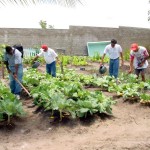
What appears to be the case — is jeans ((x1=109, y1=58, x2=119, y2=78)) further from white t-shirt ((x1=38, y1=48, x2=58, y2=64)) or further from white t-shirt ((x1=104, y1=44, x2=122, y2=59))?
white t-shirt ((x1=38, y1=48, x2=58, y2=64))

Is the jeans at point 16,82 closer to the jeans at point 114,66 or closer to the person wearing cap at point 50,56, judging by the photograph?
the person wearing cap at point 50,56

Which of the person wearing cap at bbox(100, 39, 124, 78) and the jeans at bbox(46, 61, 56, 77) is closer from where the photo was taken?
the person wearing cap at bbox(100, 39, 124, 78)

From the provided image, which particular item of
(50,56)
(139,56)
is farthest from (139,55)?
(50,56)

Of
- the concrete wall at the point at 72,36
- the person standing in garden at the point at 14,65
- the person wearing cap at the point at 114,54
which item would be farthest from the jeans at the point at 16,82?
the concrete wall at the point at 72,36

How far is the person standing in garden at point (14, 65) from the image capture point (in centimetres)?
821

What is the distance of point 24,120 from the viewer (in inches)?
253

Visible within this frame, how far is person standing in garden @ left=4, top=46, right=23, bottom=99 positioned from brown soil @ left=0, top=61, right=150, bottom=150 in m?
1.79

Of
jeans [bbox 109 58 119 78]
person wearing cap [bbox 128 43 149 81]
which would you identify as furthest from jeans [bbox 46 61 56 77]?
person wearing cap [bbox 128 43 149 81]

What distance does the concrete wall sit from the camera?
1958 cm

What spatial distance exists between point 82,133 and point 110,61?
537 centimetres

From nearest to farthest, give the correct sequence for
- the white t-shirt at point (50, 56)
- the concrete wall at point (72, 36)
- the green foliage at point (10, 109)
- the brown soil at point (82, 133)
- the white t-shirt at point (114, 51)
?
1. the brown soil at point (82, 133)
2. the green foliage at point (10, 109)
3. the white t-shirt at point (114, 51)
4. the white t-shirt at point (50, 56)
5. the concrete wall at point (72, 36)

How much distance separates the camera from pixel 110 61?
10.8 metres

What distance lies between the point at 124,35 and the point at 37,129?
1618 cm

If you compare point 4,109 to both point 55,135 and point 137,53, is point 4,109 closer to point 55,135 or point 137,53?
point 55,135
